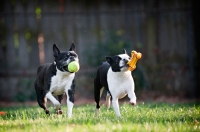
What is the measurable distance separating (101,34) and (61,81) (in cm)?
618

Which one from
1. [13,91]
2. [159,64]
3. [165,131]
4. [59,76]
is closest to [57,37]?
[13,91]

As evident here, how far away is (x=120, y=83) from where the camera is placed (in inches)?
292

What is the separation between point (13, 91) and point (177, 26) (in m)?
5.64

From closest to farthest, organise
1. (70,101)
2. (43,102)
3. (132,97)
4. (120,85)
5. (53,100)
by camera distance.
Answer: (132,97) → (120,85) → (53,100) → (70,101) → (43,102)

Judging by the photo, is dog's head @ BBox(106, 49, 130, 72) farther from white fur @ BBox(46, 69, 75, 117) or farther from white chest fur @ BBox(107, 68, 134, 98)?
white fur @ BBox(46, 69, 75, 117)

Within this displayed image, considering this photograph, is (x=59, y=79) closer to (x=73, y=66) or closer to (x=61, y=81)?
(x=61, y=81)

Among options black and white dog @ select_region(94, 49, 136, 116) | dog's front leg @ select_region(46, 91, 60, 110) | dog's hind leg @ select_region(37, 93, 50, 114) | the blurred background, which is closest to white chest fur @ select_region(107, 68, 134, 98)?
black and white dog @ select_region(94, 49, 136, 116)

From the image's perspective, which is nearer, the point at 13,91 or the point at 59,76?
the point at 59,76

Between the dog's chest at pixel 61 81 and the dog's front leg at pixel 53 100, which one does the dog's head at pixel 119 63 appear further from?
the dog's front leg at pixel 53 100

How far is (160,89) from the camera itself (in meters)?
13.3

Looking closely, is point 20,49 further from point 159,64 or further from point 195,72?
point 195,72

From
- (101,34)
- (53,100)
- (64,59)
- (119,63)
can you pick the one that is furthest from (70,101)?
(101,34)

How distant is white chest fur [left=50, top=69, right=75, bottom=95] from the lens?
7809mm

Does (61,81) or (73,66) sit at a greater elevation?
(73,66)
